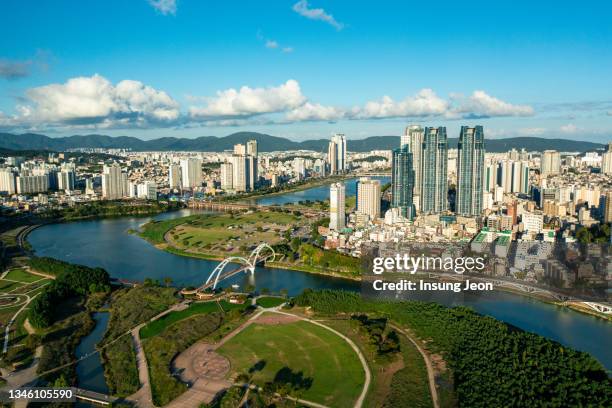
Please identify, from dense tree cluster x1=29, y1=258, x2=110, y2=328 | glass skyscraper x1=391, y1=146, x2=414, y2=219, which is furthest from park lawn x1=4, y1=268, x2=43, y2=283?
glass skyscraper x1=391, y1=146, x2=414, y2=219

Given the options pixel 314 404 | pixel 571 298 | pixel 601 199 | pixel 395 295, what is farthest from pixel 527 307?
pixel 601 199

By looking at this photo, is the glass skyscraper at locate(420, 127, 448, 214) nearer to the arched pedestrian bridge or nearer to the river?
the arched pedestrian bridge

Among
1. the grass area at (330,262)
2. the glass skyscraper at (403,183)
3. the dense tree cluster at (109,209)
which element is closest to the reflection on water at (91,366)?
the grass area at (330,262)

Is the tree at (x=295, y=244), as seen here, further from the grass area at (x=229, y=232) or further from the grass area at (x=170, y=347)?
the grass area at (x=170, y=347)

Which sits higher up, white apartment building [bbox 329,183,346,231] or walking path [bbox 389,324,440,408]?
white apartment building [bbox 329,183,346,231]

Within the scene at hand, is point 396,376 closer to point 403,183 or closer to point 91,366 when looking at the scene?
point 91,366

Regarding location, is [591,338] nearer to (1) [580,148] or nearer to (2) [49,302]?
(2) [49,302]
